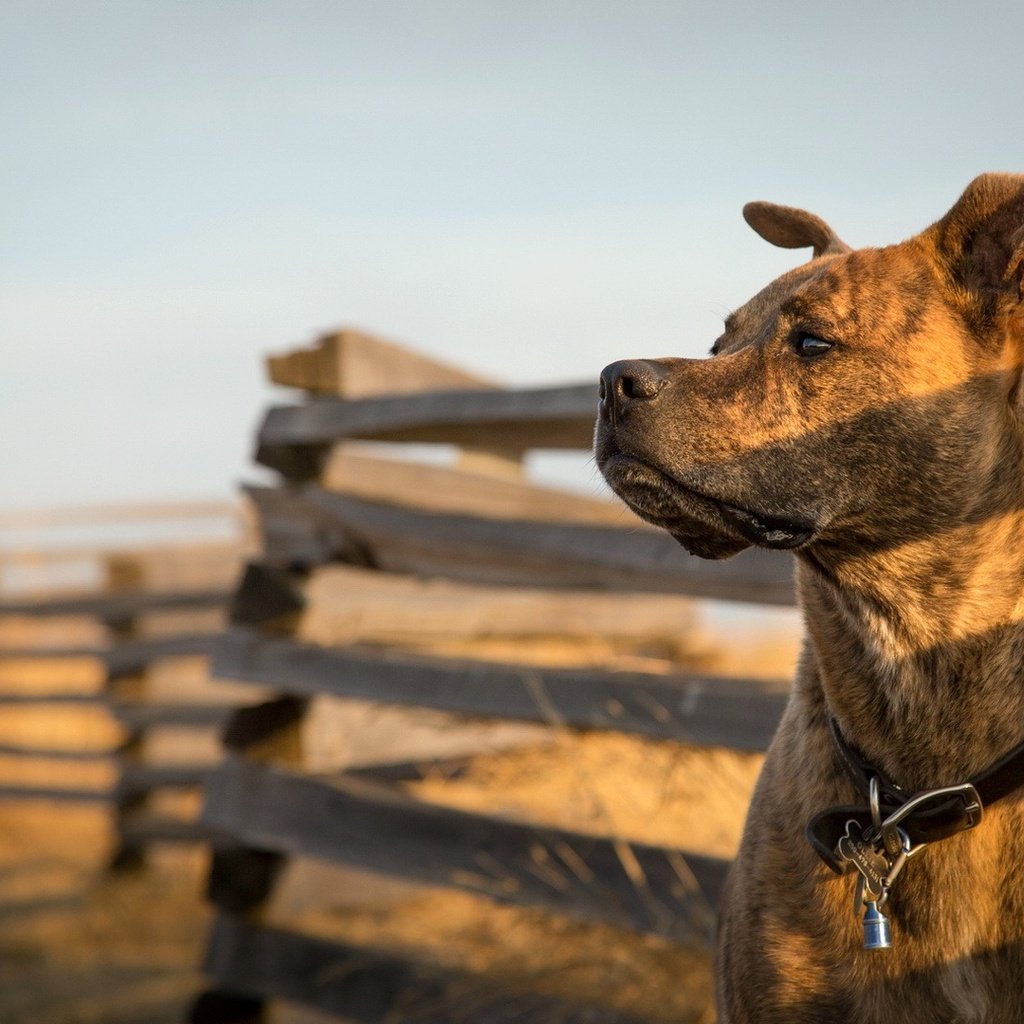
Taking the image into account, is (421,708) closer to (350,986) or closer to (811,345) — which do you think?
(350,986)

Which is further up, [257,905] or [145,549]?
[145,549]

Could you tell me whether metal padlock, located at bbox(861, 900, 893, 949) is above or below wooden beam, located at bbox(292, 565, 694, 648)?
above

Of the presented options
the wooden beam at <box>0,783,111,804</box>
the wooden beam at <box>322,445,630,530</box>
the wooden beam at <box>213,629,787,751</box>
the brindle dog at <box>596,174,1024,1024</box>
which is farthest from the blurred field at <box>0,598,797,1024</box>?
the brindle dog at <box>596,174,1024,1024</box>

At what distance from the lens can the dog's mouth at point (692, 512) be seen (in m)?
2.33

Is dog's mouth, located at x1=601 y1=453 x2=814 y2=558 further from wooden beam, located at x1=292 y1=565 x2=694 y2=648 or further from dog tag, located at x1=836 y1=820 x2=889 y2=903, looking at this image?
wooden beam, located at x1=292 y1=565 x2=694 y2=648

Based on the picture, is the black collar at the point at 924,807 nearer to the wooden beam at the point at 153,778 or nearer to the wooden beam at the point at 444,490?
the wooden beam at the point at 444,490

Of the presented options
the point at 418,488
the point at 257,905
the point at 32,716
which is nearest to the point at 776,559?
the point at 418,488

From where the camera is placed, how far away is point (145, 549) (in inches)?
330

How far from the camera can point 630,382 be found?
2340mm

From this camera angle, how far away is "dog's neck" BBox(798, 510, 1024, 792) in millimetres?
2254

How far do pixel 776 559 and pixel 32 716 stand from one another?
8.36 meters

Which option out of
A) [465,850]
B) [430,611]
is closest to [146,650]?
[430,611]

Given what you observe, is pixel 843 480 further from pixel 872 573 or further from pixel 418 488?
pixel 418 488

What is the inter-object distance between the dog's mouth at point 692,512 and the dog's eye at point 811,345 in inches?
12.7
